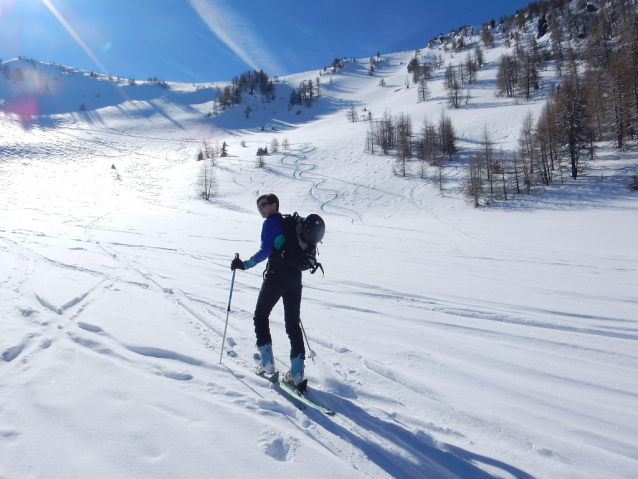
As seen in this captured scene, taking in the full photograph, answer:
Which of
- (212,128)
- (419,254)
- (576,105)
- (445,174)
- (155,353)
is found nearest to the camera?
(155,353)

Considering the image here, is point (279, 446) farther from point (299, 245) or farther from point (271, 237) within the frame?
point (271, 237)

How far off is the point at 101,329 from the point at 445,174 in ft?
134

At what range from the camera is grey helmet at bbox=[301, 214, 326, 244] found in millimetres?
3488

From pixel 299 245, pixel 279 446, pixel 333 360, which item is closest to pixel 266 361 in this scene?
pixel 333 360

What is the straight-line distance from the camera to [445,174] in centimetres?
3931

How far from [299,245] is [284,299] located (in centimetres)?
72

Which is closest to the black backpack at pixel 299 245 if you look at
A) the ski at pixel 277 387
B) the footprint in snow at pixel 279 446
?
the ski at pixel 277 387

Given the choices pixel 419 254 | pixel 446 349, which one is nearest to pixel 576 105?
pixel 419 254

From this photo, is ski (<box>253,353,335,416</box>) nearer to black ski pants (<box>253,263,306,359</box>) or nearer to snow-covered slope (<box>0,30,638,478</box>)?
snow-covered slope (<box>0,30,638,478</box>)

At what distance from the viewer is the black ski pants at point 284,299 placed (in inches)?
145

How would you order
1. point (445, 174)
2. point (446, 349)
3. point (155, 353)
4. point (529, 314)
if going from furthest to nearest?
point (445, 174) → point (529, 314) → point (446, 349) → point (155, 353)

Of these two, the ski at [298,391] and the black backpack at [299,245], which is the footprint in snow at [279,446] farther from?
the black backpack at [299,245]

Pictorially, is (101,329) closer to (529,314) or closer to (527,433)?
(527,433)

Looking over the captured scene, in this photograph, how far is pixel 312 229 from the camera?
11.5 ft
